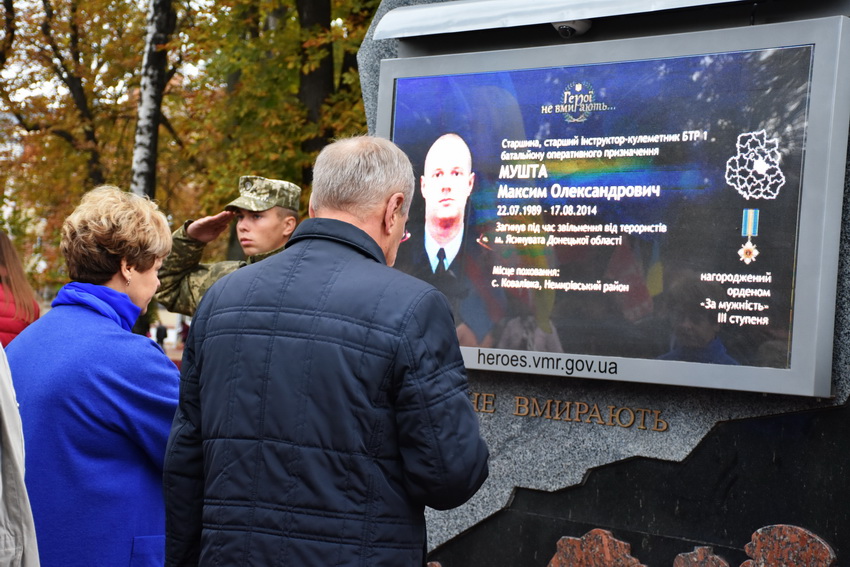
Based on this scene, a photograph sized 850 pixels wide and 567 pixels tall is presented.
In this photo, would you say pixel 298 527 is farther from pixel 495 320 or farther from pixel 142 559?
pixel 495 320

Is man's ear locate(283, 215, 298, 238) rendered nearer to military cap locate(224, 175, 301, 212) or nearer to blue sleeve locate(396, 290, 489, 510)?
military cap locate(224, 175, 301, 212)

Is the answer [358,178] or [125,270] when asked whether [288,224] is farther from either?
[358,178]

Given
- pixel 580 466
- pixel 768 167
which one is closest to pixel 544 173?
pixel 768 167

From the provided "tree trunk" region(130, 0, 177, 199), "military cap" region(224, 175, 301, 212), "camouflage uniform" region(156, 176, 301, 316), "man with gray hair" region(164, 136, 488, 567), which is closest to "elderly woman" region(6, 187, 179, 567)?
"man with gray hair" region(164, 136, 488, 567)

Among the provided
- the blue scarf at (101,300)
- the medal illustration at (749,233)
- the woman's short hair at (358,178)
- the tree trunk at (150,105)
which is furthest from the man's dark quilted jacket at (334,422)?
the tree trunk at (150,105)

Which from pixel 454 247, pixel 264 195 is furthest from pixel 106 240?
pixel 454 247

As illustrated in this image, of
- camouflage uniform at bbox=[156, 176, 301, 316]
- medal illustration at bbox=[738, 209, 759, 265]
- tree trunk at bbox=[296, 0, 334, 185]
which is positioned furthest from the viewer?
tree trunk at bbox=[296, 0, 334, 185]

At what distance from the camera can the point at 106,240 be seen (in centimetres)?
280

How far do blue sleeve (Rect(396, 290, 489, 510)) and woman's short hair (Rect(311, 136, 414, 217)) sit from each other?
301mm

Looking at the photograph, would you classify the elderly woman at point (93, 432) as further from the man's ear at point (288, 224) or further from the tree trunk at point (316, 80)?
the tree trunk at point (316, 80)

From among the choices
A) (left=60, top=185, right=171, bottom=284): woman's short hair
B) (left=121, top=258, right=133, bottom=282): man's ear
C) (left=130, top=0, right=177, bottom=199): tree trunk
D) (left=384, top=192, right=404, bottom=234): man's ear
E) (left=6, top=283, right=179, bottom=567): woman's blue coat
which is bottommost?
(left=6, top=283, right=179, bottom=567): woman's blue coat

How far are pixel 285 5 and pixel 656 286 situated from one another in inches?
387

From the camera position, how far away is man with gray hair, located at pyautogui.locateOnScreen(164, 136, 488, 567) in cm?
203

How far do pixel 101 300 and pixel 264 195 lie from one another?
148 centimetres
